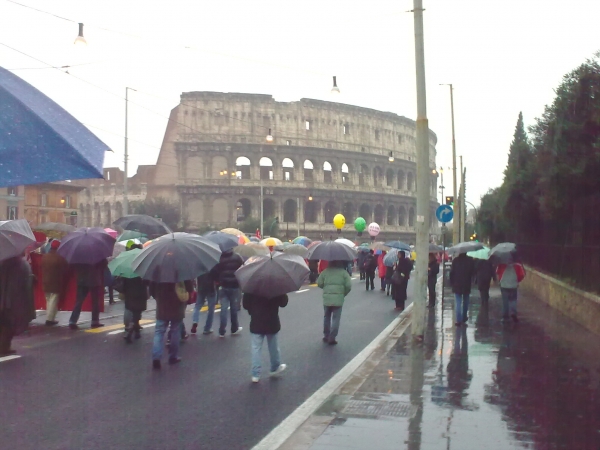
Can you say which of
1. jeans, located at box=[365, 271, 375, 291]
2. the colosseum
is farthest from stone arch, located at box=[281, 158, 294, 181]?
jeans, located at box=[365, 271, 375, 291]

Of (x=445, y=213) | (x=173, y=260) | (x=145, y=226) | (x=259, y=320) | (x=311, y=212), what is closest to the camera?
(x=259, y=320)

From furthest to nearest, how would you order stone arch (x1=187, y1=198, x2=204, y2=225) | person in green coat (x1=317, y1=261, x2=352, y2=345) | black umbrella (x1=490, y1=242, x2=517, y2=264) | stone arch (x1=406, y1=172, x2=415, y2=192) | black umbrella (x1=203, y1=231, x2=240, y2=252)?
stone arch (x1=406, y1=172, x2=415, y2=192) < stone arch (x1=187, y1=198, x2=204, y2=225) < black umbrella (x1=490, y1=242, x2=517, y2=264) < black umbrella (x1=203, y1=231, x2=240, y2=252) < person in green coat (x1=317, y1=261, x2=352, y2=345)

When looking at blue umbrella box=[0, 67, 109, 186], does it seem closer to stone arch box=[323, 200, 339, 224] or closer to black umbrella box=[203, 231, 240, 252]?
black umbrella box=[203, 231, 240, 252]

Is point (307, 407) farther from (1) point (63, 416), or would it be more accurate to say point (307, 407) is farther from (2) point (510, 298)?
(2) point (510, 298)

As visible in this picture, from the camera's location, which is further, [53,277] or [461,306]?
[461,306]

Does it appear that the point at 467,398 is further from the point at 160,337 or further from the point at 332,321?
the point at 332,321

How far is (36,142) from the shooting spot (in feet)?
16.5

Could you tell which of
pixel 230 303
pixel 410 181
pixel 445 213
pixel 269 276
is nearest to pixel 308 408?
pixel 269 276

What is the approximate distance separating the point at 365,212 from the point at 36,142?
2961 inches

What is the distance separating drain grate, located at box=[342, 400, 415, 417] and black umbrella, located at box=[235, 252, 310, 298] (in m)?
1.79

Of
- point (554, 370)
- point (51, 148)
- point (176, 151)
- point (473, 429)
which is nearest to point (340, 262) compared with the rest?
point (554, 370)

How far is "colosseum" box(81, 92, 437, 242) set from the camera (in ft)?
239

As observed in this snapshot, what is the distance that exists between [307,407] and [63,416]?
252 cm

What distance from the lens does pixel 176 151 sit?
73.6 m
